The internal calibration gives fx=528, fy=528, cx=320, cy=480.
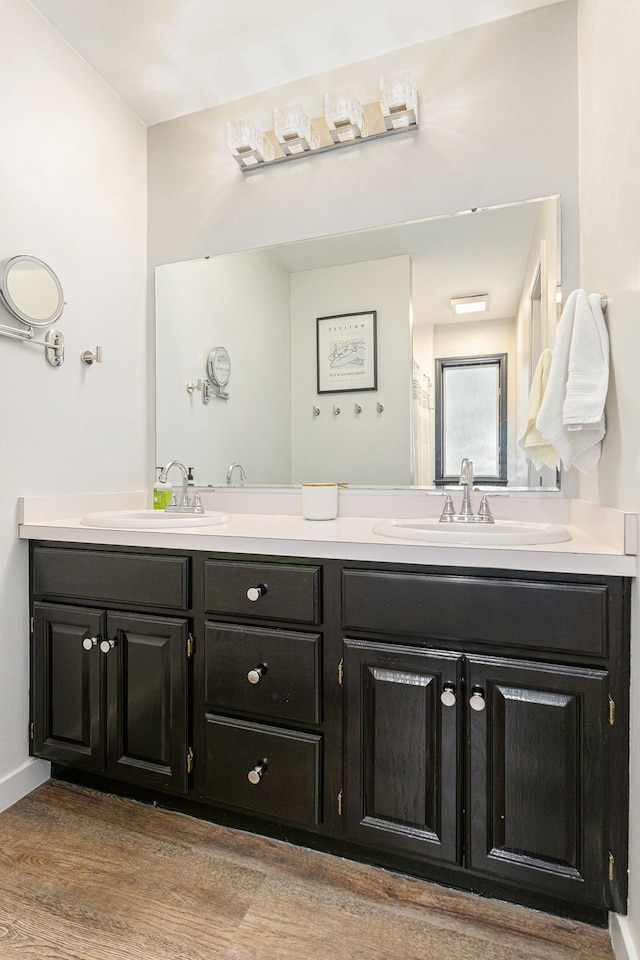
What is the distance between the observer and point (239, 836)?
1.48 metres

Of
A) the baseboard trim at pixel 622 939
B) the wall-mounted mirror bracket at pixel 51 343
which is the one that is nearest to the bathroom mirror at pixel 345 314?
the wall-mounted mirror bracket at pixel 51 343

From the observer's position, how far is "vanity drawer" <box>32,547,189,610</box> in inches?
58.6

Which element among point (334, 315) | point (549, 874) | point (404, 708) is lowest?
point (549, 874)

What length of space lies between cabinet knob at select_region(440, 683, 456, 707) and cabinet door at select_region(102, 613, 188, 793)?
713 millimetres

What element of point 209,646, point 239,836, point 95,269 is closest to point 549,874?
point 239,836

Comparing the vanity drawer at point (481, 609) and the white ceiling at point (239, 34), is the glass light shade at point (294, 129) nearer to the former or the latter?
the white ceiling at point (239, 34)

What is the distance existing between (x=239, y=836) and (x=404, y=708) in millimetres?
668

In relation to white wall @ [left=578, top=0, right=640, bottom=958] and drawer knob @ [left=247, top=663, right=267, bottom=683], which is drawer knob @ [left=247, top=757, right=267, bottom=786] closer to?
drawer knob @ [left=247, top=663, right=267, bottom=683]

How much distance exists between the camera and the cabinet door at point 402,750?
1210mm

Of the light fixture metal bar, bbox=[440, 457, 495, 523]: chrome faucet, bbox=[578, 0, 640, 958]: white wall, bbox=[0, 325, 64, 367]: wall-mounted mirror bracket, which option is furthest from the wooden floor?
the light fixture metal bar

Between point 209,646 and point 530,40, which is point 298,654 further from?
point 530,40

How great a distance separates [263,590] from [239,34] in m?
1.84

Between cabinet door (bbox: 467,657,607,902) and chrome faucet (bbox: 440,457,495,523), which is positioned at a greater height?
chrome faucet (bbox: 440,457,495,523)

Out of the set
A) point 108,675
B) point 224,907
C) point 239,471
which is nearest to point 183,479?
point 239,471
